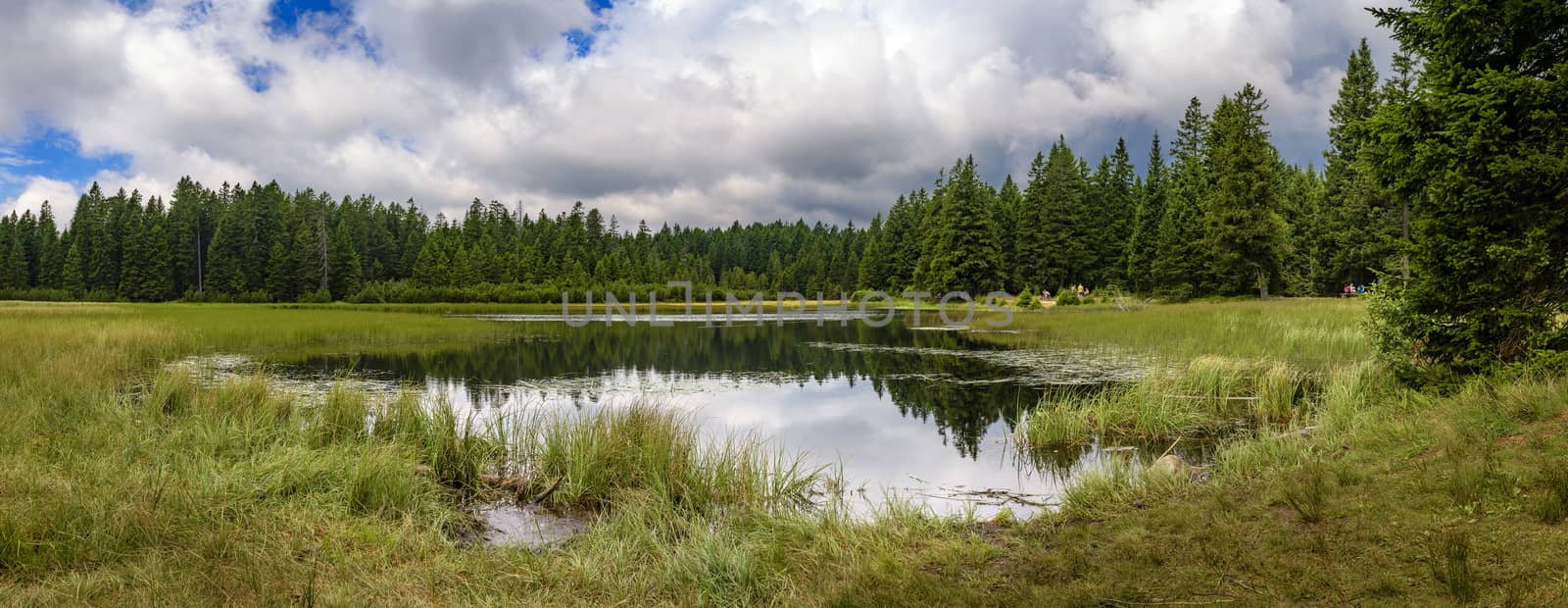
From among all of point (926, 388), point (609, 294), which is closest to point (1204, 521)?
point (926, 388)

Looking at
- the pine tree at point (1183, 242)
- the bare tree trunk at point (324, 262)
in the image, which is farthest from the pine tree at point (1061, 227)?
the bare tree trunk at point (324, 262)

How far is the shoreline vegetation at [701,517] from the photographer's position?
4.32 meters

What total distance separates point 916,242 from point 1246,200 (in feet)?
125

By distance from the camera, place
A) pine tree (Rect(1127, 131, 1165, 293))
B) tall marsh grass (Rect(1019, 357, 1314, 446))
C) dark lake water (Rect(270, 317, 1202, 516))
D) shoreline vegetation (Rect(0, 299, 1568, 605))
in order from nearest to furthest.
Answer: shoreline vegetation (Rect(0, 299, 1568, 605)), dark lake water (Rect(270, 317, 1202, 516)), tall marsh grass (Rect(1019, 357, 1314, 446)), pine tree (Rect(1127, 131, 1165, 293))

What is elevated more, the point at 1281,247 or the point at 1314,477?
the point at 1281,247

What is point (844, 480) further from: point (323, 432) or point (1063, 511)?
point (323, 432)

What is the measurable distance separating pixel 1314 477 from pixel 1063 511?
1894 mm

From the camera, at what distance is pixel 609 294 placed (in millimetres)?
74875

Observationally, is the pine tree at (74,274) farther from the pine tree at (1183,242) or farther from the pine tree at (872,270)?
the pine tree at (1183,242)

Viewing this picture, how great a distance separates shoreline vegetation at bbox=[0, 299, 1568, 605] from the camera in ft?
14.2

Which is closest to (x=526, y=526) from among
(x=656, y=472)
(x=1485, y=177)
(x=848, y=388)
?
(x=656, y=472)

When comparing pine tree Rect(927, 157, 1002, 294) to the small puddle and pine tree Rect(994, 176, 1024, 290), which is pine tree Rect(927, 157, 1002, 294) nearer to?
pine tree Rect(994, 176, 1024, 290)

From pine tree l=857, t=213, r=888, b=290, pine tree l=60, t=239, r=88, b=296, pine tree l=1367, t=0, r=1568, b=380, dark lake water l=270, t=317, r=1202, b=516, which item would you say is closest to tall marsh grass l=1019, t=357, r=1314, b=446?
dark lake water l=270, t=317, r=1202, b=516

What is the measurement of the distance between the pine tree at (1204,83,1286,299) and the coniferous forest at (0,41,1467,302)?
109 mm
